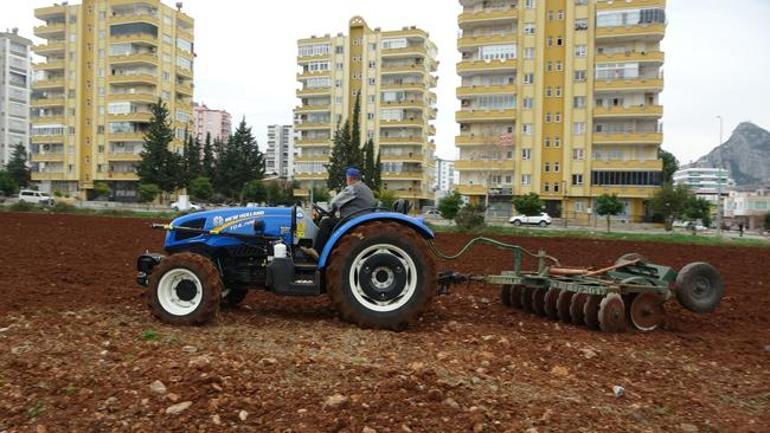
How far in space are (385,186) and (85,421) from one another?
81.0 metres

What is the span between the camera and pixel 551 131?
64.9 m

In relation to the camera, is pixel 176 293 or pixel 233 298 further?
pixel 233 298

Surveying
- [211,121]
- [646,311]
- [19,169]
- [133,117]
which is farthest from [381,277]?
[211,121]

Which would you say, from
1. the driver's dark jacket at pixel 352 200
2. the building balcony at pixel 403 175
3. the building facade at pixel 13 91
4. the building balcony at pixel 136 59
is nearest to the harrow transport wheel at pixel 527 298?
the driver's dark jacket at pixel 352 200

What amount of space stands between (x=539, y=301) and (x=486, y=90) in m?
61.5

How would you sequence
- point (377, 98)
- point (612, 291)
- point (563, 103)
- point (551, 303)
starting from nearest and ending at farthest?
point (612, 291) < point (551, 303) < point (563, 103) < point (377, 98)

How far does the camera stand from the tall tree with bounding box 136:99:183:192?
205 feet

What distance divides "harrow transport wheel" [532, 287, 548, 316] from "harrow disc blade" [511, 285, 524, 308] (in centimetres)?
37

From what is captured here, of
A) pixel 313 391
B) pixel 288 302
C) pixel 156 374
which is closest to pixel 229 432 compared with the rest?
pixel 313 391

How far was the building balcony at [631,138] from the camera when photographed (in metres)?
61.0

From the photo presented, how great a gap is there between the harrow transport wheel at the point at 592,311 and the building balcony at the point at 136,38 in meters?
82.1

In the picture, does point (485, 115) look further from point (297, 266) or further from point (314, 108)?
point (297, 266)

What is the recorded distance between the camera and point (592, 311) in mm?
6887

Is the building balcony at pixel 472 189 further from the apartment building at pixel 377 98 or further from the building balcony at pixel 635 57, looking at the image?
the building balcony at pixel 635 57
